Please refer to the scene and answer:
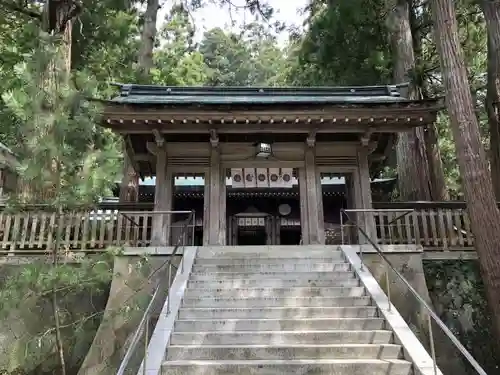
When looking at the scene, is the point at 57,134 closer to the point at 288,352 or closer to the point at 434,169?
the point at 288,352

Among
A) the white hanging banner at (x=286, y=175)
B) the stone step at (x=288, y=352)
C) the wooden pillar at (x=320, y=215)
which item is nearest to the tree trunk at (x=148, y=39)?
the white hanging banner at (x=286, y=175)

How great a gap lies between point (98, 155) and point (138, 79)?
838 centimetres

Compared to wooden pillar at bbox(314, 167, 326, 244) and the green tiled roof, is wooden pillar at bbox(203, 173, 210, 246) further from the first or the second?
wooden pillar at bbox(314, 167, 326, 244)

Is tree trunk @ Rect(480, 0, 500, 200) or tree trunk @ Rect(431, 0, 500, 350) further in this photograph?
tree trunk @ Rect(480, 0, 500, 200)

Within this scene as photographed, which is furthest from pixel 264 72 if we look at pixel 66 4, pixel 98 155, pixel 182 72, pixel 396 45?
pixel 98 155

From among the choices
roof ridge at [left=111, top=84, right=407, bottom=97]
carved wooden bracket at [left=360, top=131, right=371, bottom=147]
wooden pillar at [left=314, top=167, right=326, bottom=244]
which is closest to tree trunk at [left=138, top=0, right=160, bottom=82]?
roof ridge at [left=111, top=84, right=407, bottom=97]

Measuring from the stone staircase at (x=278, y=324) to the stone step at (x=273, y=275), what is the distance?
0.05 ft

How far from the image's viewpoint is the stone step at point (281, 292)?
6.04 m

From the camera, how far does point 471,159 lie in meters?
6.74

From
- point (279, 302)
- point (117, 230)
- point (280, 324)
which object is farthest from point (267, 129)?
point (280, 324)

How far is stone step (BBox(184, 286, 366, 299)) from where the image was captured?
6035 millimetres

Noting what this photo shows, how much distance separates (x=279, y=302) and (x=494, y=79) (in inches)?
283

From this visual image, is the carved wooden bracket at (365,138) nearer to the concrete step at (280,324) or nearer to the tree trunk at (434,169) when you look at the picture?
the tree trunk at (434,169)

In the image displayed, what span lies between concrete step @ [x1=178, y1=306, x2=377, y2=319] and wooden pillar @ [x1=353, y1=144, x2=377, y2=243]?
11.0 feet
